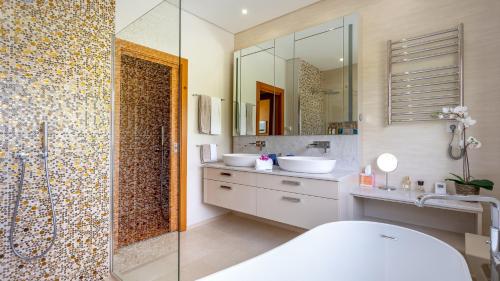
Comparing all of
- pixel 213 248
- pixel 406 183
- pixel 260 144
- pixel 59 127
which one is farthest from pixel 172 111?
pixel 406 183

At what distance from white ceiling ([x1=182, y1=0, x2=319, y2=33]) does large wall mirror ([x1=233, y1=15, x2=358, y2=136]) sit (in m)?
0.34

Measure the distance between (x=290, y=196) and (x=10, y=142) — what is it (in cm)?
229

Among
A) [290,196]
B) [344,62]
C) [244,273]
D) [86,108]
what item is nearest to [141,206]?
[86,108]

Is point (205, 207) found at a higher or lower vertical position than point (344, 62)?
lower

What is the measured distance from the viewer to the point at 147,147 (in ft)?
6.59

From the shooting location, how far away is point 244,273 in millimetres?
1238

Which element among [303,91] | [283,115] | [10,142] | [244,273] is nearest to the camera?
[244,273]

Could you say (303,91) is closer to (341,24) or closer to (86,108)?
(341,24)

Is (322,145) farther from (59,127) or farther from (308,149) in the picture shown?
(59,127)

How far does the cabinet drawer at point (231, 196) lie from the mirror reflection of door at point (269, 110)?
0.91m

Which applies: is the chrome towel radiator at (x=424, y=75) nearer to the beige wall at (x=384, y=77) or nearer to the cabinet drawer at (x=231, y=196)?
the beige wall at (x=384, y=77)

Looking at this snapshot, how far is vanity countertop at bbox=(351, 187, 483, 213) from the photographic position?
1.81m

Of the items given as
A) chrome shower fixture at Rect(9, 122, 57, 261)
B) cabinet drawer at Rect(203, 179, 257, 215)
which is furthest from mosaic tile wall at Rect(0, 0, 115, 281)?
cabinet drawer at Rect(203, 179, 257, 215)

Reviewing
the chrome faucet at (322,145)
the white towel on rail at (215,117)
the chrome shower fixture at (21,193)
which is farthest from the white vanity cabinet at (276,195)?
the chrome shower fixture at (21,193)
